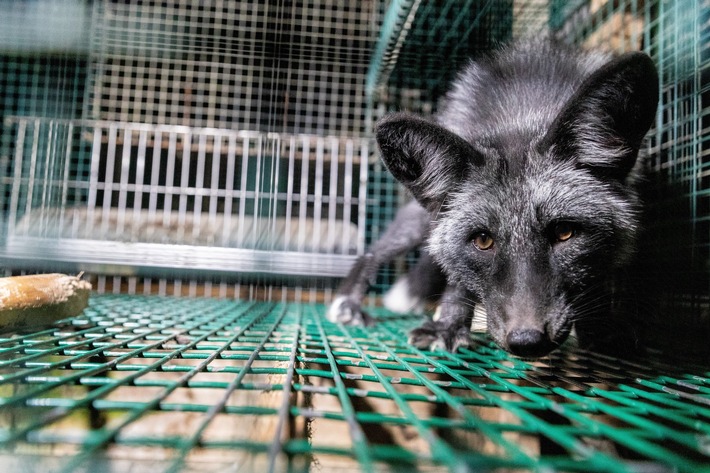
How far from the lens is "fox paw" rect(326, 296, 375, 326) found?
1872 millimetres

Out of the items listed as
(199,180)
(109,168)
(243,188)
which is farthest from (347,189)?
(109,168)

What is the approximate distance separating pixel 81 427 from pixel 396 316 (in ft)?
5.70

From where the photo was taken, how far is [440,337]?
54.1 inches

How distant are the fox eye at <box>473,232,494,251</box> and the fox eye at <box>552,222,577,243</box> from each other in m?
0.15

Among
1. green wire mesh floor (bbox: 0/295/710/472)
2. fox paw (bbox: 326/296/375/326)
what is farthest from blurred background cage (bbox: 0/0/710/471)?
fox paw (bbox: 326/296/375/326)

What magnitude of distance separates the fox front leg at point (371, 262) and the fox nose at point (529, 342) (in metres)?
0.90

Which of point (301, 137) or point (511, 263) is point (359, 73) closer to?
point (301, 137)

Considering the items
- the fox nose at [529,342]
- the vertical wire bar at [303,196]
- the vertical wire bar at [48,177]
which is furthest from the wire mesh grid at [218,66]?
the fox nose at [529,342]

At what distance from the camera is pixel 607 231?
1145 millimetres

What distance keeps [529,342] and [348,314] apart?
3.47 ft

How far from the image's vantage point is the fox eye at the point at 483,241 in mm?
1179

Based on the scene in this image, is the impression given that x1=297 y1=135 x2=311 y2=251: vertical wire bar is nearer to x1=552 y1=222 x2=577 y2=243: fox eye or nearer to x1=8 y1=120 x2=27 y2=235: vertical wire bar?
x1=8 y1=120 x2=27 y2=235: vertical wire bar

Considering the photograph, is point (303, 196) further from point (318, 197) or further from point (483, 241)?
point (483, 241)

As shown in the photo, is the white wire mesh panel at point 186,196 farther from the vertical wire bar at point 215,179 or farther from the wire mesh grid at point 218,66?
the wire mesh grid at point 218,66
